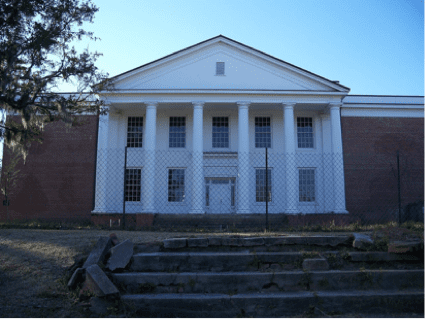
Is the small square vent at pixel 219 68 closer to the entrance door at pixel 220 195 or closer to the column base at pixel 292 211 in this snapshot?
the entrance door at pixel 220 195

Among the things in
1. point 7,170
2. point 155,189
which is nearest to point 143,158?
point 155,189

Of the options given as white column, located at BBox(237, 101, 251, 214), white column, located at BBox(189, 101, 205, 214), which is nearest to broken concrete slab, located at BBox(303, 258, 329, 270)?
white column, located at BBox(237, 101, 251, 214)

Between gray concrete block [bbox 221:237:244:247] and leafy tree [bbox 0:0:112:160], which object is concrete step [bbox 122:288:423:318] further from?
leafy tree [bbox 0:0:112:160]

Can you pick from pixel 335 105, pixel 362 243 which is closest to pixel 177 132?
pixel 335 105

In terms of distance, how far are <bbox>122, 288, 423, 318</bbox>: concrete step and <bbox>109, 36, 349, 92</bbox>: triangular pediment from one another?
653 inches

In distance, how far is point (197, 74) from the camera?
2078cm

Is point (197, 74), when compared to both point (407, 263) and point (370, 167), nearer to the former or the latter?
point (370, 167)

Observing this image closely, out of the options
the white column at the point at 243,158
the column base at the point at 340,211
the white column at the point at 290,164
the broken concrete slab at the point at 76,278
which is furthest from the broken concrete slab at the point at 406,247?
the column base at the point at 340,211

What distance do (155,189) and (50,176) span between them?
244 inches

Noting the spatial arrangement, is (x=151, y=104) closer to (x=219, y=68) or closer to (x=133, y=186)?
(x=219, y=68)

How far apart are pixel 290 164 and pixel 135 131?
30.8 feet

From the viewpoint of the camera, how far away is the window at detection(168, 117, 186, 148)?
21775mm

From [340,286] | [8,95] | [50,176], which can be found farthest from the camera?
[50,176]

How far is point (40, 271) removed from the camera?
5.38m
